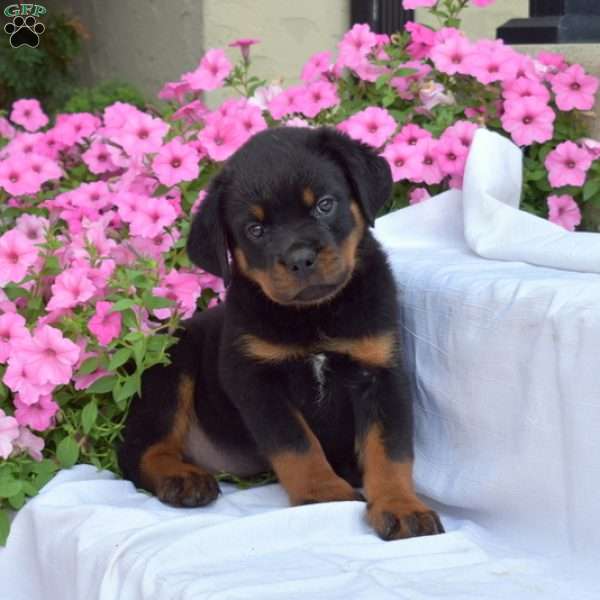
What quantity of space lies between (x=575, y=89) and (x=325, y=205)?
Answer: 1.20m

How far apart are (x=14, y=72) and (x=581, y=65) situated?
135 inches

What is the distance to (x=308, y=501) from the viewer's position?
2332 millimetres

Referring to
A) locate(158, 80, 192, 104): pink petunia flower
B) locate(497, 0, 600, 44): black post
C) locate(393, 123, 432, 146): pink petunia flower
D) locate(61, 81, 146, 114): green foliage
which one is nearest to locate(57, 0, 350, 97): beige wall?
locate(61, 81, 146, 114): green foliage

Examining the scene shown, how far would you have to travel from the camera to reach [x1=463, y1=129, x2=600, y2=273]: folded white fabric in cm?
249

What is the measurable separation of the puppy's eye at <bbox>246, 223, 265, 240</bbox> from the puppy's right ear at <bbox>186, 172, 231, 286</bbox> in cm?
9

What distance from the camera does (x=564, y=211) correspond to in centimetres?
323

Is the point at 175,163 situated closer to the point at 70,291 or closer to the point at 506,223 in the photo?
the point at 70,291

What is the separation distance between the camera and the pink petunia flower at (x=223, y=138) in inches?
132

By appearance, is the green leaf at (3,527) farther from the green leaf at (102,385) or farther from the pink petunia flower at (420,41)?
the pink petunia flower at (420,41)

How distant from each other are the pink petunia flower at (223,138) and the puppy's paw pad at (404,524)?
1.48 m

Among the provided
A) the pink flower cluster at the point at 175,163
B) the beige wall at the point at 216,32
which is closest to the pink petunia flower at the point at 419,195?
the pink flower cluster at the point at 175,163

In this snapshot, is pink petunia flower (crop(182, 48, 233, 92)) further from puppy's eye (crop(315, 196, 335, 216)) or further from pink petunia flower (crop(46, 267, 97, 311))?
puppy's eye (crop(315, 196, 335, 216))

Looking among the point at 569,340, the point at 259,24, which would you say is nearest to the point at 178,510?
the point at 569,340

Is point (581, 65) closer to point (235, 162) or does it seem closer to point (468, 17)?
point (235, 162)
